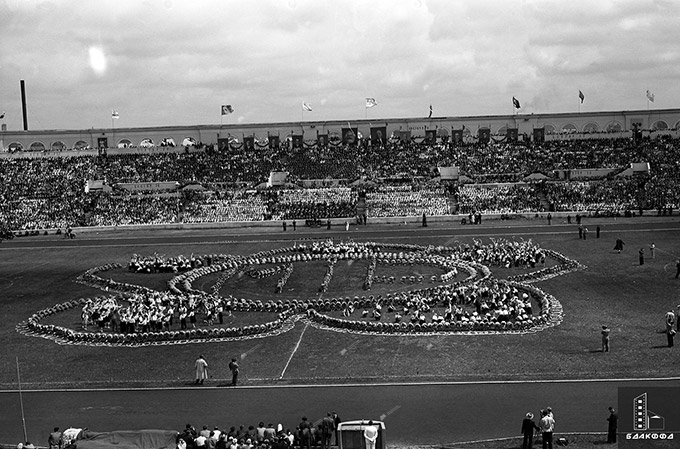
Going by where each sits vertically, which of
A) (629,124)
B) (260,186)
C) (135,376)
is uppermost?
(629,124)

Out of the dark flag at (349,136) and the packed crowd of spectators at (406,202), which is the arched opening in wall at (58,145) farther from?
the packed crowd of spectators at (406,202)

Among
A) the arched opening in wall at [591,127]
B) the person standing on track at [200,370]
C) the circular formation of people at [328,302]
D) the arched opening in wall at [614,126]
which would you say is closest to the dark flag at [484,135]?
the arched opening in wall at [591,127]

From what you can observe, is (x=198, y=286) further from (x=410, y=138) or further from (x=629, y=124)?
(x=629, y=124)

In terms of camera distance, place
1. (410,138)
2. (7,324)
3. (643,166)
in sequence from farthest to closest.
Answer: (410,138) → (643,166) → (7,324)

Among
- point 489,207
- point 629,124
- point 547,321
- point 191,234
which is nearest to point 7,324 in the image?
point 547,321

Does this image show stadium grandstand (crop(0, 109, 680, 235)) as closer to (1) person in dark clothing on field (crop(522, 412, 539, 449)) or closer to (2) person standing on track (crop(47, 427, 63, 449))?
(2) person standing on track (crop(47, 427, 63, 449))

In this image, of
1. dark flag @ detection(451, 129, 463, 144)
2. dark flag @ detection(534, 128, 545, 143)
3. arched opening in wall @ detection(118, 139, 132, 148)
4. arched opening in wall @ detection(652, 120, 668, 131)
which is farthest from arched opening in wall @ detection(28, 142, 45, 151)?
arched opening in wall @ detection(652, 120, 668, 131)

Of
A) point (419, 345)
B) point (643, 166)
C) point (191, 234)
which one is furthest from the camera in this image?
point (643, 166)

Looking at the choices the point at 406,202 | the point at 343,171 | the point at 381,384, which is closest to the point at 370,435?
the point at 381,384
